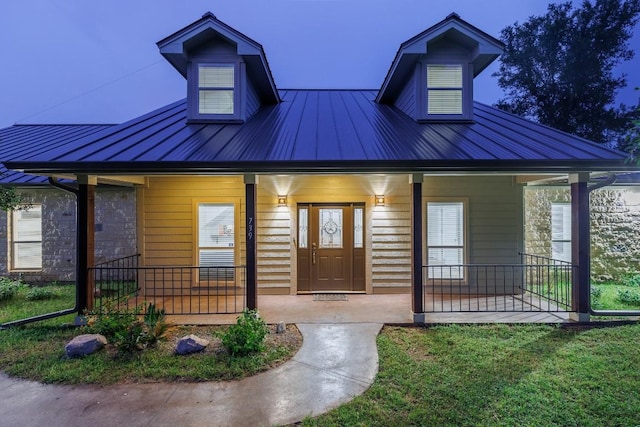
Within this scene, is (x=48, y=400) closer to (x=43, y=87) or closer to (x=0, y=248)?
(x=0, y=248)

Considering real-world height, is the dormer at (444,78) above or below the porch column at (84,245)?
above

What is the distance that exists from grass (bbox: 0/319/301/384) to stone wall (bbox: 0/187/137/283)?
411cm

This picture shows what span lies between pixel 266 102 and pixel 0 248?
Result: 8.16m

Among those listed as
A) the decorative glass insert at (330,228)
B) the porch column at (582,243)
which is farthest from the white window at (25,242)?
the porch column at (582,243)

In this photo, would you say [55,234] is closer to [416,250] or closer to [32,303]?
[32,303]

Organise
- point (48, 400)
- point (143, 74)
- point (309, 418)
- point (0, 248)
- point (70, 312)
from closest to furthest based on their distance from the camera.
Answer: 1. point (309, 418)
2. point (48, 400)
3. point (70, 312)
4. point (0, 248)
5. point (143, 74)

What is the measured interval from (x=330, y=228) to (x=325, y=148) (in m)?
2.58

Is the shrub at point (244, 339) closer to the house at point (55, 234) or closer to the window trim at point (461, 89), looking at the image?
the window trim at point (461, 89)

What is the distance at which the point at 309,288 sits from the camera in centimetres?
793

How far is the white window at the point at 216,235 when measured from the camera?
7910 mm

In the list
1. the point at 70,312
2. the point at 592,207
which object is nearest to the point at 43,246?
the point at 70,312

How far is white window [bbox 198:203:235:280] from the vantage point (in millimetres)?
7910

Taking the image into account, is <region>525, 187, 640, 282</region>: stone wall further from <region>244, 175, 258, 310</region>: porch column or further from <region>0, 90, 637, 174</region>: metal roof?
<region>244, 175, 258, 310</region>: porch column

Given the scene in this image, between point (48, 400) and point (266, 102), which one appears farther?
point (266, 102)
